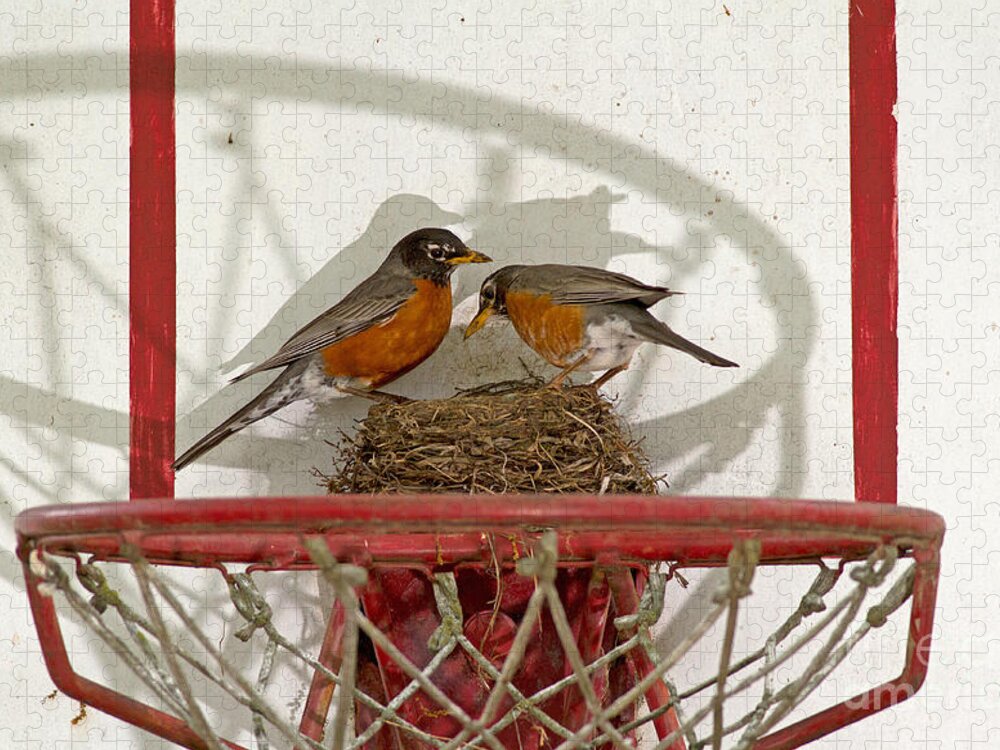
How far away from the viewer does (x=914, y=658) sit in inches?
59.1

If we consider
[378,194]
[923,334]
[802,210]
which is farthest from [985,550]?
[378,194]

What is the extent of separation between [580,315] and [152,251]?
30.0 inches

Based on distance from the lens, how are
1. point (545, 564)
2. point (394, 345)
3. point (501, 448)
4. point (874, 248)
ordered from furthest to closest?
point (874, 248) → point (394, 345) → point (501, 448) → point (545, 564)

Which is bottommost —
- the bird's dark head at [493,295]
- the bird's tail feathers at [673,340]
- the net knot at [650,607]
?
the net knot at [650,607]

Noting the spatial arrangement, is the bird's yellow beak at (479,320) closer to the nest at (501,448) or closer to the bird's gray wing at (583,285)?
the bird's gray wing at (583,285)

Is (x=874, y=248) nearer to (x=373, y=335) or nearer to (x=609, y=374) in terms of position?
(x=609, y=374)

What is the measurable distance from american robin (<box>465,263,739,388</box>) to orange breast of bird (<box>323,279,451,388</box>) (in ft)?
0.42

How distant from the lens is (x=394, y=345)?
2.16m

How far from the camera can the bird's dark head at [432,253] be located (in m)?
2.17

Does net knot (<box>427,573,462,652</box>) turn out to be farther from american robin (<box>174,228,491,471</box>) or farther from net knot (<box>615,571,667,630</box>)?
american robin (<box>174,228,491,471</box>)

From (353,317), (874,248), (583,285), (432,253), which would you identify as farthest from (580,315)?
(874,248)

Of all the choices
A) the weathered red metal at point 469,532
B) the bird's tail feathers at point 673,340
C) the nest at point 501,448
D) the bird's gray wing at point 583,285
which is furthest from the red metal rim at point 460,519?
the bird's gray wing at point 583,285

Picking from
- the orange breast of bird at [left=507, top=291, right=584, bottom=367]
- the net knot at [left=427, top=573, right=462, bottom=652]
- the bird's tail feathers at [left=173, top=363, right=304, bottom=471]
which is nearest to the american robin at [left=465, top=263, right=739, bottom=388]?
the orange breast of bird at [left=507, top=291, right=584, bottom=367]

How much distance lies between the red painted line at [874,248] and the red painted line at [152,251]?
117cm
